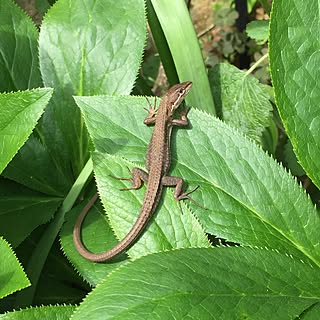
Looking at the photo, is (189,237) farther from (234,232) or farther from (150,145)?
(150,145)

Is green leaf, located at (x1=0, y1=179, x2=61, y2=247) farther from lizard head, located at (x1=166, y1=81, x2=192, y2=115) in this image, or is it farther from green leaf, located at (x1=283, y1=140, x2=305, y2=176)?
green leaf, located at (x1=283, y1=140, x2=305, y2=176)

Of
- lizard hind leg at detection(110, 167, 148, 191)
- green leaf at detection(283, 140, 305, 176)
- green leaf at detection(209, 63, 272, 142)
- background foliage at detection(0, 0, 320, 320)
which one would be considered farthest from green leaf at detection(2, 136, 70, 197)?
green leaf at detection(283, 140, 305, 176)

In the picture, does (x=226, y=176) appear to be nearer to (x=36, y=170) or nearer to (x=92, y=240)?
(x=92, y=240)

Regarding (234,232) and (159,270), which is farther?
(234,232)

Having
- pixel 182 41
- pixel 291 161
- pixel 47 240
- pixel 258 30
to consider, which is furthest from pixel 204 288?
pixel 258 30

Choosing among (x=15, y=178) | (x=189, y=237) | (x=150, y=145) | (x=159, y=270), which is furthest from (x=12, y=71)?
(x=159, y=270)

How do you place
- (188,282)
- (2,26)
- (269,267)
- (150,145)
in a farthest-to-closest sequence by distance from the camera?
(2,26), (150,145), (269,267), (188,282)

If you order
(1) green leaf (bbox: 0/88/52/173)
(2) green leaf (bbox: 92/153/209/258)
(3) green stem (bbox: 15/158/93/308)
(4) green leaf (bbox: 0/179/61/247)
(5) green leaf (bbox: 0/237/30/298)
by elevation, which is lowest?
(3) green stem (bbox: 15/158/93/308)
